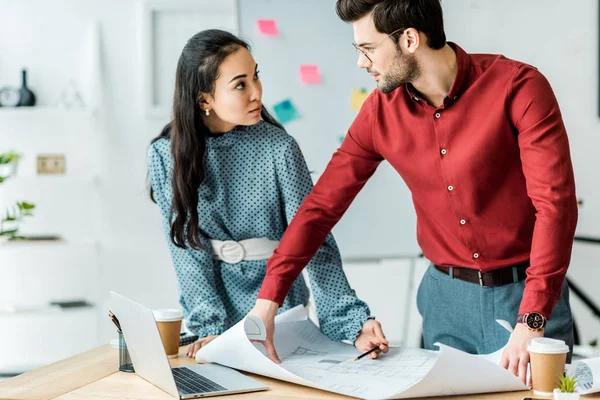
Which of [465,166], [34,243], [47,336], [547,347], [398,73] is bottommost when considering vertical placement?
[47,336]

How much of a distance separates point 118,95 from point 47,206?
0.69 m

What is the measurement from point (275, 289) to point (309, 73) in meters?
2.04

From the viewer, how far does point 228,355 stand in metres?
1.34

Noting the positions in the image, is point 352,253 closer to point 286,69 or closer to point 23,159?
point 286,69

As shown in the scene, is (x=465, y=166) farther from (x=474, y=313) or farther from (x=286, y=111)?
(x=286, y=111)

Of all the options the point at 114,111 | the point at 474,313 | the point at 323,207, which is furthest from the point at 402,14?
the point at 114,111

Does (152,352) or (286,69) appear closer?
(152,352)

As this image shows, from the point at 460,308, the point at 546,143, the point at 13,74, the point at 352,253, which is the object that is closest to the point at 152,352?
the point at 460,308

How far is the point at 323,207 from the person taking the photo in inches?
61.9

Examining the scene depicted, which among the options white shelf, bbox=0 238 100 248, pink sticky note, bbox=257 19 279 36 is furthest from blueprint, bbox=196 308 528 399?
white shelf, bbox=0 238 100 248

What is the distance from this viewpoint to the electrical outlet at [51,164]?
12.5 ft

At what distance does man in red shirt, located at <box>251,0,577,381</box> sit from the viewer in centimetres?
146

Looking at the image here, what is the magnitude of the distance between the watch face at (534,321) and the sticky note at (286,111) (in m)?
2.28

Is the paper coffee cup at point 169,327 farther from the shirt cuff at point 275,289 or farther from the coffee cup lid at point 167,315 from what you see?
the shirt cuff at point 275,289
